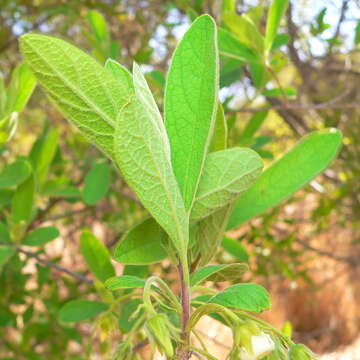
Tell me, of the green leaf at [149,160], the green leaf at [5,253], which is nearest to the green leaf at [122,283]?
the green leaf at [149,160]

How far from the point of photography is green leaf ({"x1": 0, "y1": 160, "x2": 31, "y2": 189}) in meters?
0.98

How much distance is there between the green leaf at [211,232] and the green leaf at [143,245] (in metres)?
0.05

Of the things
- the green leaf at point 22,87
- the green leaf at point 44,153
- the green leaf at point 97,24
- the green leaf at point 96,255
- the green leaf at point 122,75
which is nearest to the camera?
the green leaf at point 122,75

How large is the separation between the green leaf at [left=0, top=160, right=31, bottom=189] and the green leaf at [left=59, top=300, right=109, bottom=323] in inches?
9.7

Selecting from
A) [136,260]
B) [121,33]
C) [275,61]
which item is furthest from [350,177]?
[136,260]

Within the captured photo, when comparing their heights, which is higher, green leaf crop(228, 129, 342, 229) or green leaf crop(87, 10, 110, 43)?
green leaf crop(87, 10, 110, 43)

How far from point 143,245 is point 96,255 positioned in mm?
301

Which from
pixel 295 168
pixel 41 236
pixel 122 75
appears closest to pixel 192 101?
pixel 122 75

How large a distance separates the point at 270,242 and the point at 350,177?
34 centimetres

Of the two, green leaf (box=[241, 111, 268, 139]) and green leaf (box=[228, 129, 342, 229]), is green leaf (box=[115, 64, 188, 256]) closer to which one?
green leaf (box=[228, 129, 342, 229])

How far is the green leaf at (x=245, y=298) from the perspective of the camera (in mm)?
503

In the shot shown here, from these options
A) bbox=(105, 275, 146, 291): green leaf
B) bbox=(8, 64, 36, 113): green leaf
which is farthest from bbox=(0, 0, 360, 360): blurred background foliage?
bbox=(105, 275, 146, 291): green leaf

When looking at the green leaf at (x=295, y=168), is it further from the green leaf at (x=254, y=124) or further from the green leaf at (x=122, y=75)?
the green leaf at (x=254, y=124)

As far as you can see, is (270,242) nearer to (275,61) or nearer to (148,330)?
(275,61)
